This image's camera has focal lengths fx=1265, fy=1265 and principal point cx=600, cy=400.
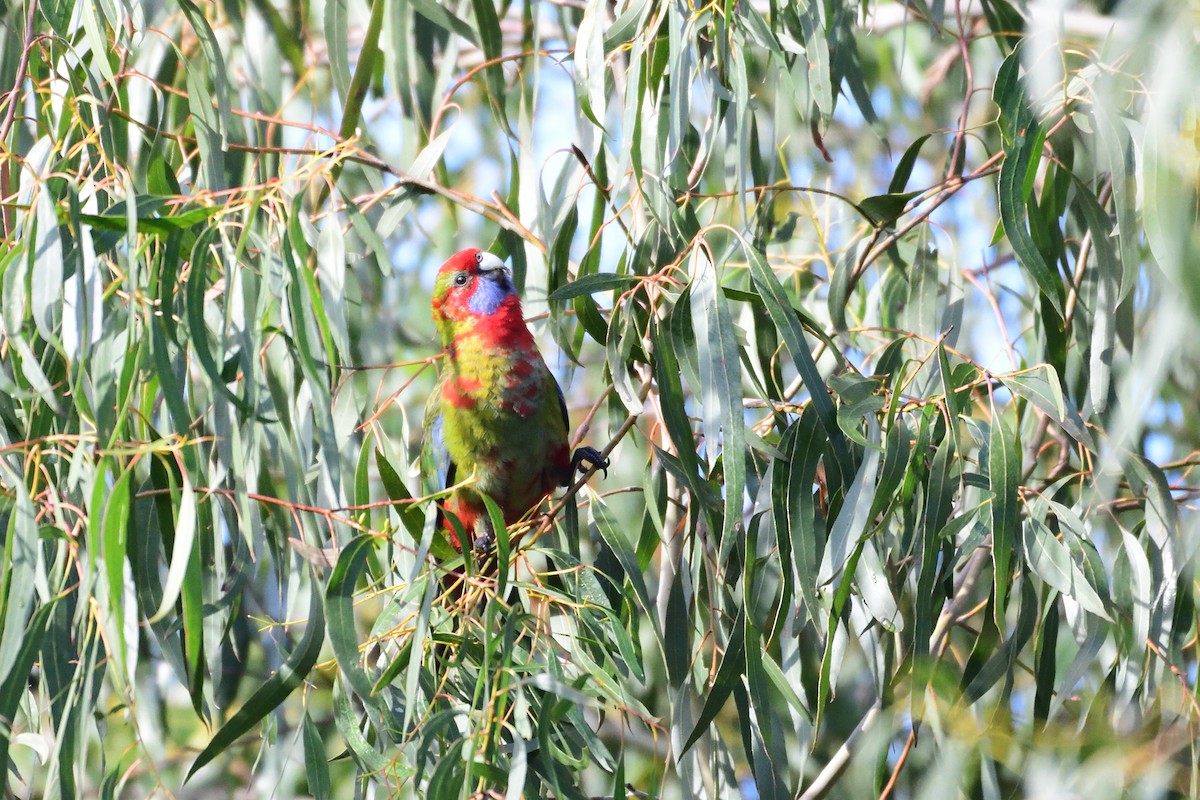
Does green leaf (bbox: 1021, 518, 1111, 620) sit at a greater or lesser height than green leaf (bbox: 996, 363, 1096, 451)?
lesser

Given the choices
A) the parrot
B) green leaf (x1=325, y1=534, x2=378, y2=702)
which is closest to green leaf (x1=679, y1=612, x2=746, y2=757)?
green leaf (x1=325, y1=534, x2=378, y2=702)

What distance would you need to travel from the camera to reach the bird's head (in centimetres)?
342

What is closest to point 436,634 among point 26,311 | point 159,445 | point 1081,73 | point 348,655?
point 348,655

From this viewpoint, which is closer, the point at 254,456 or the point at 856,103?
the point at 254,456

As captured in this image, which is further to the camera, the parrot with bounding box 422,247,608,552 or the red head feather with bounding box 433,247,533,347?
the red head feather with bounding box 433,247,533,347

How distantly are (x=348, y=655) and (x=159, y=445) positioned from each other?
0.44m

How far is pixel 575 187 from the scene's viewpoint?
2756 millimetres

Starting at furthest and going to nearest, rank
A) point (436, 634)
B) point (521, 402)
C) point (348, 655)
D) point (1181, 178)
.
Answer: point (521, 402)
point (436, 634)
point (348, 655)
point (1181, 178)

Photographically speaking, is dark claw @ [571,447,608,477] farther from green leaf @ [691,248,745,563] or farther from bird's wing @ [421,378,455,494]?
green leaf @ [691,248,745,563]

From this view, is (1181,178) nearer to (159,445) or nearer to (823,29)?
(823,29)

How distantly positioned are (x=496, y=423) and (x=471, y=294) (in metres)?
0.45

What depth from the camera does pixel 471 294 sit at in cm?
349

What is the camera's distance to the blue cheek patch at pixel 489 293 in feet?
11.2

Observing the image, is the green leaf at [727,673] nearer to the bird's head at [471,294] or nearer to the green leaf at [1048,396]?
Result: the green leaf at [1048,396]
